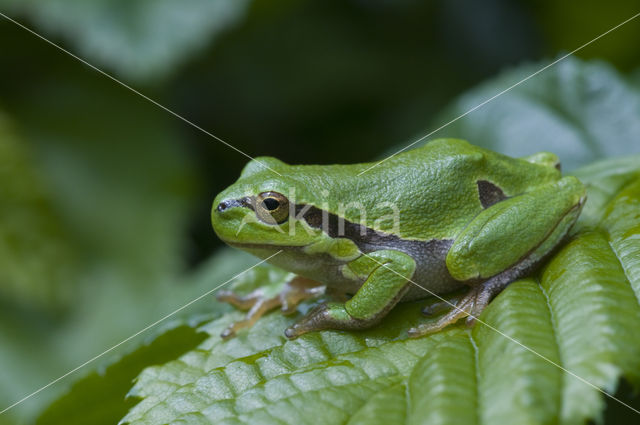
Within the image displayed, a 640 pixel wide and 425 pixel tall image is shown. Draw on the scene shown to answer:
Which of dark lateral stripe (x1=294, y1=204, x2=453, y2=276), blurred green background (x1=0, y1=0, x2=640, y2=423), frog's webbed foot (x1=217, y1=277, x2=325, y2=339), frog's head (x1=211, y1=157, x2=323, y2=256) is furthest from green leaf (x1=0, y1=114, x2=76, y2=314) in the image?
dark lateral stripe (x1=294, y1=204, x2=453, y2=276)

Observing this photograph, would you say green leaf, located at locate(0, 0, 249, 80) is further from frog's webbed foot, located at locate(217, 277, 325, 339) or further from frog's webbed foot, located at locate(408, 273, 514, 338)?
frog's webbed foot, located at locate(408, 273, 514, 338)

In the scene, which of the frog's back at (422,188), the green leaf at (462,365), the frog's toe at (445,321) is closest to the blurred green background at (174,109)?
the frog's back at (422,188)

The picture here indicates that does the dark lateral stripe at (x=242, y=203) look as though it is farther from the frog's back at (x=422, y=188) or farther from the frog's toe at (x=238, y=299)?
the frog's toe at (x=238, y=299)

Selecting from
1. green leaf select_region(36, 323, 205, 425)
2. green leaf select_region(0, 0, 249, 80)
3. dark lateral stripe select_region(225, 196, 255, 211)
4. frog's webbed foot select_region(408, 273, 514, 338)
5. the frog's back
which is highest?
green leaf select_region(0, 0, 249, 80)

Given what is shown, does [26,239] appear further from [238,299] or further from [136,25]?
[238,299]

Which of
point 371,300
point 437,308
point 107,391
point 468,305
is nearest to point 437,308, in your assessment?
point 437,308
